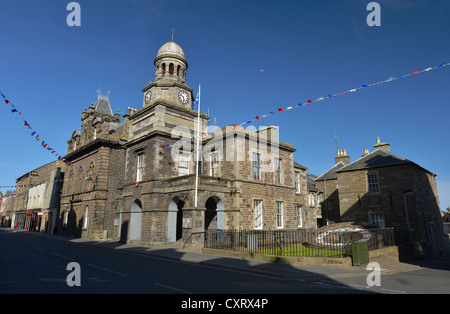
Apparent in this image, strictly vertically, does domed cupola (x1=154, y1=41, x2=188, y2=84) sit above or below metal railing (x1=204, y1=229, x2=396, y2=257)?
above

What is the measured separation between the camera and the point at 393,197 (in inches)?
921

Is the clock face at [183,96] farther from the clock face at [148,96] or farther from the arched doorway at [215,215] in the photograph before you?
the arched doorway at [215,215]

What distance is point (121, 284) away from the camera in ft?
25.0

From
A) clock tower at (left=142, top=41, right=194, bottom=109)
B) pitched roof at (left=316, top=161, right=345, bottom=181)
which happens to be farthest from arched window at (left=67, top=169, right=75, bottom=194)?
pitched roof at (left=316, top=161, right=345, bottom=181)

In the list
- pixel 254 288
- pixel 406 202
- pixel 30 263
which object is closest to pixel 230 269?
pixel 254 288

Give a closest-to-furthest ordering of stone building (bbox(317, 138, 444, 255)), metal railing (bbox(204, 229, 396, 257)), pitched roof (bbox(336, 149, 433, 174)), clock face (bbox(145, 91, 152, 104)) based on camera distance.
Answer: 1. metal railing (bbox(204, 229, 396, 257))
2. stone building (bbox(317, 138, 444, 255))
3. pitched roof (bbox(336, 149, 433, 174))
4. clock face (bbox(145, 91, 152, 104))

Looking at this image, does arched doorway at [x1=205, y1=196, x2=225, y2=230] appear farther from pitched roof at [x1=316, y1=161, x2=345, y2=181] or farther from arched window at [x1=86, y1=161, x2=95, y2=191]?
pitched roof at [x1=316, y1=161, x2=345, y2=181]

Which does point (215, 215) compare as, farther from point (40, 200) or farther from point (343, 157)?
point (40, 200)

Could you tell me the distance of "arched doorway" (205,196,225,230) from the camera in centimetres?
1996

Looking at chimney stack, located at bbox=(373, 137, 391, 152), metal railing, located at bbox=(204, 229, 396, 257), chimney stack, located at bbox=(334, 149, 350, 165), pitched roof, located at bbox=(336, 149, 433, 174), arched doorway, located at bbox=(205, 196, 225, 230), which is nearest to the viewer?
metal railing, located at bbox=(204, 229, 396, 257)

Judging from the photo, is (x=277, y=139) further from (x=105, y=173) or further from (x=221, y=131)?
(x=105, y=173)

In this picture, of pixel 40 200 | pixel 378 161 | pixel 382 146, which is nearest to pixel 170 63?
pixel 378 161

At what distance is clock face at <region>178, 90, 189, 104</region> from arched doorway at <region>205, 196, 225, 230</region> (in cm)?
979
